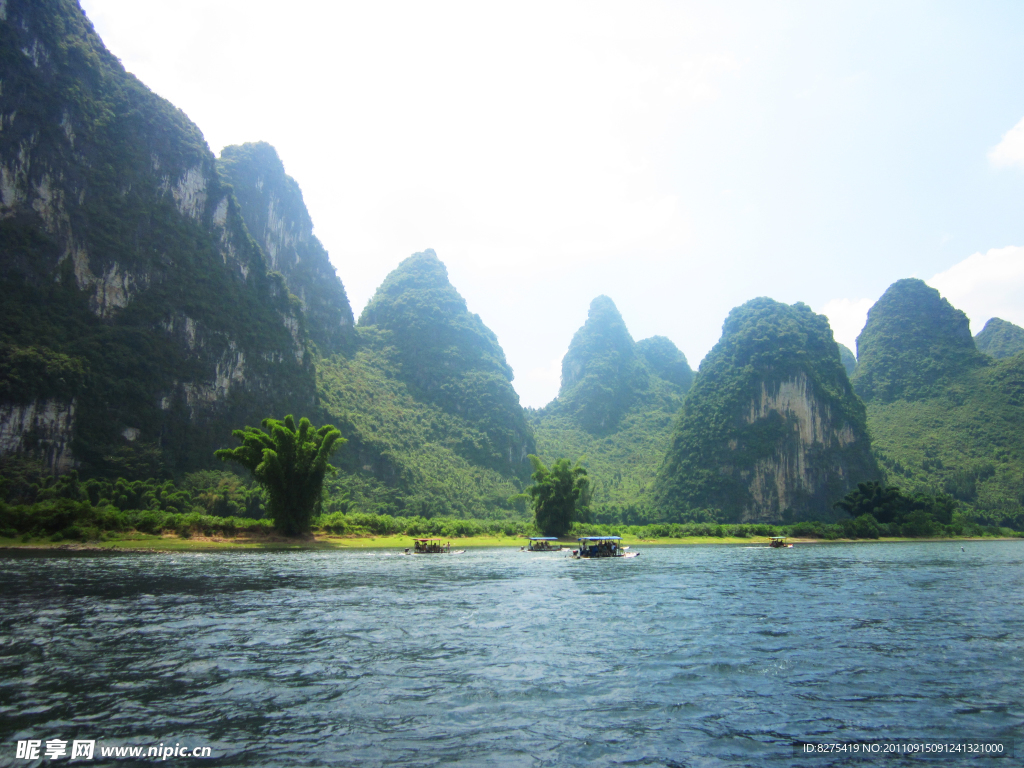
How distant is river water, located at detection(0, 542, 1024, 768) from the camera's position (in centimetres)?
802

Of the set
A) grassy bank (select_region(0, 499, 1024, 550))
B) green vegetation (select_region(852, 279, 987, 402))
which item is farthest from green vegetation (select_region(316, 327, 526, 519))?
green vegetation (select_region(852, 279, 987, 402))

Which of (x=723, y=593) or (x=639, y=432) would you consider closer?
(x=723, y=593)

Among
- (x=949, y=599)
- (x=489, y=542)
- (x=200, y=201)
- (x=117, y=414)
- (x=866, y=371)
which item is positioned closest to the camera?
(x=949, y=599)

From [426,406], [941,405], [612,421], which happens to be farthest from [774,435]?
[426,406]

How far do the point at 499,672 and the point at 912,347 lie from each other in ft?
584

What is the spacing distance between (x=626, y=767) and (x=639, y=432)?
6760 inches

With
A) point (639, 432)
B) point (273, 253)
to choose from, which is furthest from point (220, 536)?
point (639, 432)

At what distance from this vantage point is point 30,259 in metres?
74.9

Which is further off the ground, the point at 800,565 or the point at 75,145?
the point at 75,145

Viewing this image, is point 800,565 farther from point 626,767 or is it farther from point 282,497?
point 282,497

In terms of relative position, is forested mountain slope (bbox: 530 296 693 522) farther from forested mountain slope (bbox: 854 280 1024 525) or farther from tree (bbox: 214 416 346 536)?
tree (bbox: 214 416 346 536)

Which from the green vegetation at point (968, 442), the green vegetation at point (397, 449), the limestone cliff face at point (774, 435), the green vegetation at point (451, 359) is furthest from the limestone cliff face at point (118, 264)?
the green vegetation at point (968, 442)

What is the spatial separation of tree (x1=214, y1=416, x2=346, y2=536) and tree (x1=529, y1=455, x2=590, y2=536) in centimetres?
2631

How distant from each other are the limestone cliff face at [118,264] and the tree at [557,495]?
5199 cm
